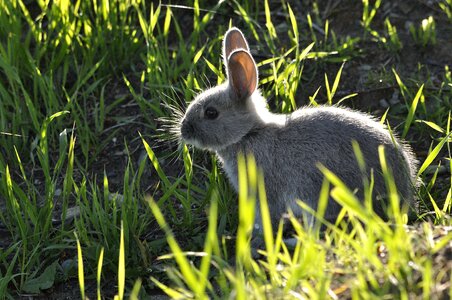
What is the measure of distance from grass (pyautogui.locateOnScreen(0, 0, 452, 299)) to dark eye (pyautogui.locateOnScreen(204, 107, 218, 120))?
282mm

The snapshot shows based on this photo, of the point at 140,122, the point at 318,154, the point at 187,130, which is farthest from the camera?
the point at 140,122

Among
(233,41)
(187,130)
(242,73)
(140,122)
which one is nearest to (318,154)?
(242,73)

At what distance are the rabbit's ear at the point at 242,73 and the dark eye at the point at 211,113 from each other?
0.56 feet

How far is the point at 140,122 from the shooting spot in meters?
5.71

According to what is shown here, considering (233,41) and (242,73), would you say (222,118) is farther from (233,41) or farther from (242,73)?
(233,41)

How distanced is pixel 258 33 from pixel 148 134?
A: 4.50ft

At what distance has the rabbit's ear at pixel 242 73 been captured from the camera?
4715mm

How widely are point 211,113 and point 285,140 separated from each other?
51cm

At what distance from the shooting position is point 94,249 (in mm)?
4504

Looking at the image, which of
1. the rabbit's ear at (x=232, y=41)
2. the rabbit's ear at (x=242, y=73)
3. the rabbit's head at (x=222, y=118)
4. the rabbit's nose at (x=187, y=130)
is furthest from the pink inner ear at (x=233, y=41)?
the rabbit's nose at (x=187, y=130)

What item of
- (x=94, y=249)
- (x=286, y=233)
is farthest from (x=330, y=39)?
(x=94, y=249)

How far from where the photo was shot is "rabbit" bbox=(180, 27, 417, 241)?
14.9 feet

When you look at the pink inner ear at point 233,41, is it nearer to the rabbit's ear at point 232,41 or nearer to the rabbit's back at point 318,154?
the rabbit's ear at point 232,41

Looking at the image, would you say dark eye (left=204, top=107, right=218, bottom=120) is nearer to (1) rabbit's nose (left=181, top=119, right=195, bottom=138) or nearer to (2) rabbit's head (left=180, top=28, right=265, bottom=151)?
(2) rabbit's head (left=180, top=28, right=265, bottom=151)
